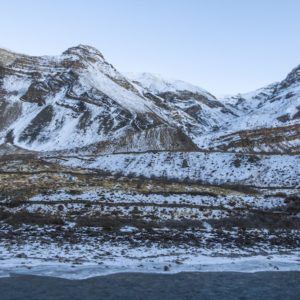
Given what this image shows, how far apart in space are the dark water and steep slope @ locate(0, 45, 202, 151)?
9771cm

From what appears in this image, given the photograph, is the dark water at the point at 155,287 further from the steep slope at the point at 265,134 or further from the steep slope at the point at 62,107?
the steep slope at the point at 265,134

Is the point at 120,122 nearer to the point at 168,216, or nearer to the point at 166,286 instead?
the point at 168,216

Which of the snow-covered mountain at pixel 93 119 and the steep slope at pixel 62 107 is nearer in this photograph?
the snow-covered mountain at pixel 93 119

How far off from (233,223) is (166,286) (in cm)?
1528

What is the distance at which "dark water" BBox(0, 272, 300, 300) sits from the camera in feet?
36.7

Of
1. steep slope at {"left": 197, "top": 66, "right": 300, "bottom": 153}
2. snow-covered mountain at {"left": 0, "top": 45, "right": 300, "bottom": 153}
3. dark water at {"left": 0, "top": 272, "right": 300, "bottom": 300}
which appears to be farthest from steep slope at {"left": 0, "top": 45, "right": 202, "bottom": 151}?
dark water at {"left": 0, "top": 272, "right": 300, "bottom": 300}

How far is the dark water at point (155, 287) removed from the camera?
11180 mm

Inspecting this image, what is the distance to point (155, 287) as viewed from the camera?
12.2 meters

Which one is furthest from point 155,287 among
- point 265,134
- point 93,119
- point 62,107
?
point 62,107

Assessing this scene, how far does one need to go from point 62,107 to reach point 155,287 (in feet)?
503

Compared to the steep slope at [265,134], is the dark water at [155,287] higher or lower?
lower

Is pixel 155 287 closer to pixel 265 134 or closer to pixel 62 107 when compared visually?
pixel 265 134

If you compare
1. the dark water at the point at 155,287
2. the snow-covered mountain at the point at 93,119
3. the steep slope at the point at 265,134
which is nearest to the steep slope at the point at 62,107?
the snow-covered mountain at the point at 93,119

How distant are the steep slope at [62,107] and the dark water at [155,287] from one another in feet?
321
